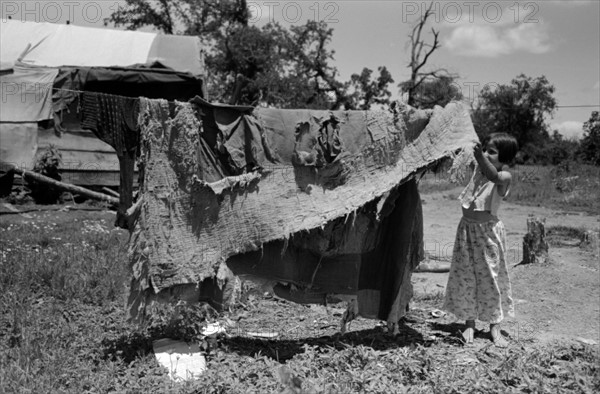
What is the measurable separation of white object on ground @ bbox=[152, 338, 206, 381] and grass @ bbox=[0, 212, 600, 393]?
61 millimetres

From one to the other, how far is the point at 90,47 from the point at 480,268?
10680mm

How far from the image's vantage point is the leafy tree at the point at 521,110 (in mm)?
36250

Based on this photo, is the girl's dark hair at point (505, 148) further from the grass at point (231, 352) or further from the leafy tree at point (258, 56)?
the leafy tree at point (258, 56)

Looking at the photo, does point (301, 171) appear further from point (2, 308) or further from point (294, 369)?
point (2, 308)

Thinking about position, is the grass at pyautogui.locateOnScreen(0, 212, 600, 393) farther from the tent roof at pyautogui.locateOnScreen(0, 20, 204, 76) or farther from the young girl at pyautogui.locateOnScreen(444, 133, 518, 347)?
the tent roof at pyautogui.locateOnScreen(0, 20, 204, 76)

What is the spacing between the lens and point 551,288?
6.55 metres

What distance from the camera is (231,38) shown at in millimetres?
24219

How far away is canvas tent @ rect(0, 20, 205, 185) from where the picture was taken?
35.7 ft

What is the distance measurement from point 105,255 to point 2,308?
1795mm

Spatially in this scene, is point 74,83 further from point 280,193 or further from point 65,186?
point 280,193

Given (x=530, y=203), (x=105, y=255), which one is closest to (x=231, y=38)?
(x=530, y=203)

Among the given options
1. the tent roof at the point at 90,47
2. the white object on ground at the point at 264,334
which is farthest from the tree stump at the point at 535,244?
the tent roof at the point at 90,47

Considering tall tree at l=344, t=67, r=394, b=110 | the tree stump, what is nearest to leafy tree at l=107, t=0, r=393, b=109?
tall tree at l=344, t=67, r=394, b=110

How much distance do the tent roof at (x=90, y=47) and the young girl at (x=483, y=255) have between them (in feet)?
27.9
